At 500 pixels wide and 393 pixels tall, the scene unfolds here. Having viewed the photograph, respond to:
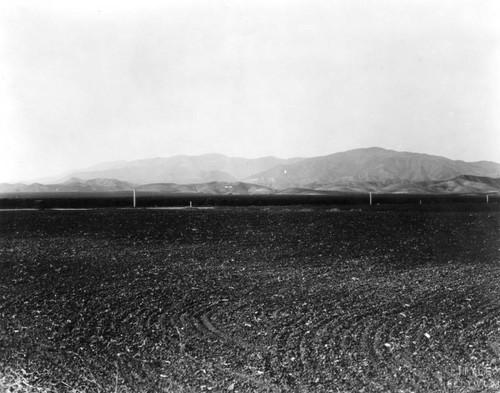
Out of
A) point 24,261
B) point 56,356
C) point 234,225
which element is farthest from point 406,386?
point 234,225

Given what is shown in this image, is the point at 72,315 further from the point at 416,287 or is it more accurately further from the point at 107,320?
the point at 416,287

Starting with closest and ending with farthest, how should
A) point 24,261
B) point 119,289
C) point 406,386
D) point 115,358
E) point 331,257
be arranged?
point 406,386 → point 115,358 → point 119,289 → point 24,261 → point 331,257

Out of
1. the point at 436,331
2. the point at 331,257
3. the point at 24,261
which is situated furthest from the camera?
the point at 331,257

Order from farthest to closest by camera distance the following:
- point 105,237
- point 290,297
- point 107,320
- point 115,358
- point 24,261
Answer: point 105,237, point 24,261, point 290,297, point 107,320, point 115,358

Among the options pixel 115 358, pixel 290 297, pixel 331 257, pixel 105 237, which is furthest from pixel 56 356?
pixel 105 237

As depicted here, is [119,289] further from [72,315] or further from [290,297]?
[290,297]

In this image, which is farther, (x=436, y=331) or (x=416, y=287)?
(x=416, y=287)
